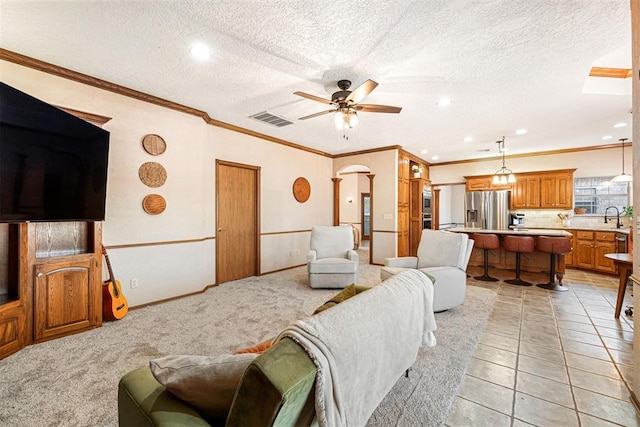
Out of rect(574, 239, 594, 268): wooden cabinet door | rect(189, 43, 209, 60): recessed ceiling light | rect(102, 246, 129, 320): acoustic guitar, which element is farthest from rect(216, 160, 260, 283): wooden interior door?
rect(574, 239, 594, 268): wooden cabinet door

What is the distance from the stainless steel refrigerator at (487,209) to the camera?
6.63 metres

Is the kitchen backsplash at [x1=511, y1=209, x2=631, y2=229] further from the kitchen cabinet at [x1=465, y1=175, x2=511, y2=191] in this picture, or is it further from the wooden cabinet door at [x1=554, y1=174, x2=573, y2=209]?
the kitchen cabinet at [x1=465, y1=175, x2=511, y2=191]

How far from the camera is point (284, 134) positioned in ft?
16.7

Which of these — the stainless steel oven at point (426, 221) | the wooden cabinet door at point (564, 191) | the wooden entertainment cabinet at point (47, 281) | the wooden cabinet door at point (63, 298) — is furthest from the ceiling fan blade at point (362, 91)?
the wooden cabinet door at point (564, 191)

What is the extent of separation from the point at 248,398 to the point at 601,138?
25.0 ft

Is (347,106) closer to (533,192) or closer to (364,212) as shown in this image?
(533,192)

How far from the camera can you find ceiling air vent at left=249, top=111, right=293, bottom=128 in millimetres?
4047

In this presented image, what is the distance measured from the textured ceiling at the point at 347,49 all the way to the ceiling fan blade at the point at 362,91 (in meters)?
0.26

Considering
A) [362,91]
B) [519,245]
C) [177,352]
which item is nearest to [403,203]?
[519,245]

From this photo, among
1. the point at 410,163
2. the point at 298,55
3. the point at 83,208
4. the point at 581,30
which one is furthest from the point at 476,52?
the point at 410,163

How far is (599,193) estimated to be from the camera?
5.81 m

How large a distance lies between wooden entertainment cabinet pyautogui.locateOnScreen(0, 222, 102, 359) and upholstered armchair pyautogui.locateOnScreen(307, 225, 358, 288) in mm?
2667

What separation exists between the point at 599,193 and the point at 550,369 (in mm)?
5937

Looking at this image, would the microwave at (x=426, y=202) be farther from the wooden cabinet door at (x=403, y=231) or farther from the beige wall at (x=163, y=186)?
the beige wall at (x=163, y=186)
